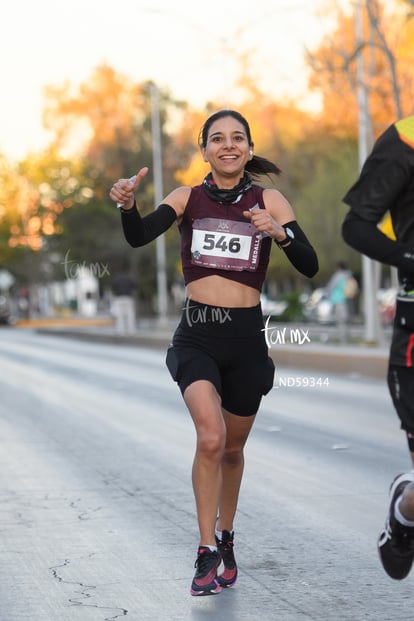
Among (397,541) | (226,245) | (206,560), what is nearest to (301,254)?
(226,245)

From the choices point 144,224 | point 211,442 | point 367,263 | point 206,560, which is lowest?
point 367,263

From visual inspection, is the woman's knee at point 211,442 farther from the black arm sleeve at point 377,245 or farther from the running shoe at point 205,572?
the black arm sleeve at point 377,245

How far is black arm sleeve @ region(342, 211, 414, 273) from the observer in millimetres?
4516

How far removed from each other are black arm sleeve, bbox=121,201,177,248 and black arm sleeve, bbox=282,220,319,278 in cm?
51

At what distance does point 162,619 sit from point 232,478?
0.88m

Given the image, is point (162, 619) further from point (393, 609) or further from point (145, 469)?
point (145, 469)

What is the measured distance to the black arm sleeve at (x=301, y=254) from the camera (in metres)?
5.80

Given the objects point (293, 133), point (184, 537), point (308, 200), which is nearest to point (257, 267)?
point (184, 537)

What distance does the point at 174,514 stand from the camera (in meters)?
8.23

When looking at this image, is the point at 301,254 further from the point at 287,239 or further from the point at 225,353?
the point at 225,353

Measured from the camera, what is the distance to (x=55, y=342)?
40656 mm

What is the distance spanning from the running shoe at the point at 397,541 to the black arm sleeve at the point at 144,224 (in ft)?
5.25

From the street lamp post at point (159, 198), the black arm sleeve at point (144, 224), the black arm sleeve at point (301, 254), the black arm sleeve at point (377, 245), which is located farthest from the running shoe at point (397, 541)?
the street lamp post at point (159, 198)

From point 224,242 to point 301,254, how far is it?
38cm
